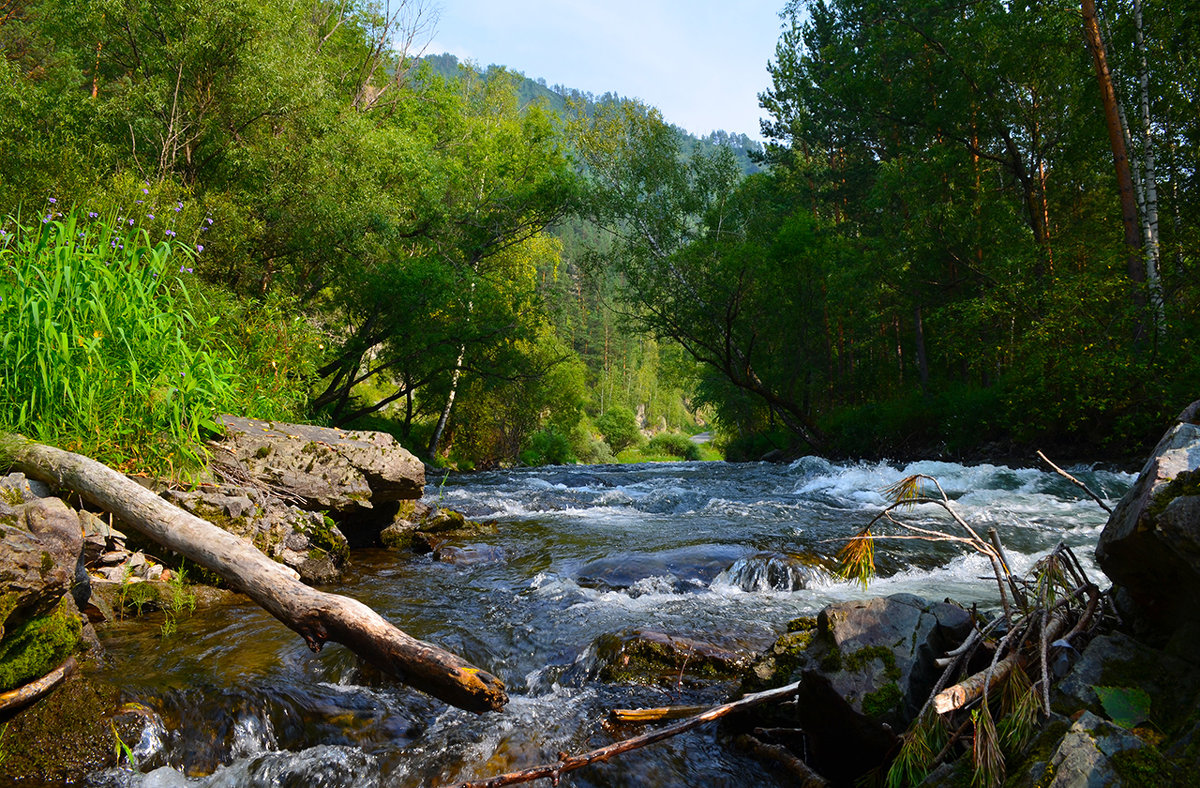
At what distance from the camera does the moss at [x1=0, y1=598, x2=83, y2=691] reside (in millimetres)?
2920

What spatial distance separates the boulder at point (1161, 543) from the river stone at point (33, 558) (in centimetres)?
437

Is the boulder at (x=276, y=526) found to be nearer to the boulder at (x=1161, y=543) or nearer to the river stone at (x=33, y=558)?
the river stone at (x=33, y=558)

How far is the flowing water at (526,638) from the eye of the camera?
3.23 meters

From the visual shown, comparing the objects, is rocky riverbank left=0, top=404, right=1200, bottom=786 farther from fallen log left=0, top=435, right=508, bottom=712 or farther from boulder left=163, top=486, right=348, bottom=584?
fallen log left=0, top=435, right=508, bottom=712

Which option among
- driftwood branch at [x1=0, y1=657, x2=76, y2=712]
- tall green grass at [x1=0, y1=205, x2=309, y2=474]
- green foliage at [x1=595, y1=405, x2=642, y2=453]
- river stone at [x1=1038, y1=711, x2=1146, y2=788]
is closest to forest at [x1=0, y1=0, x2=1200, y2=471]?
tall green grass at [x1=0, y1=205, x2=309, y2=474]

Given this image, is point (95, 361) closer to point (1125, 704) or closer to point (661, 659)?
point (661, 659)

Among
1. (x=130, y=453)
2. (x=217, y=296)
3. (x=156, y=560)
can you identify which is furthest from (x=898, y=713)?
(x=217, y=296)

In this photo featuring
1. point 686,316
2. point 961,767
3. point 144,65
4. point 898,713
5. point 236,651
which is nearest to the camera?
point 961,767

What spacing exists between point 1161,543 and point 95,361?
654cm

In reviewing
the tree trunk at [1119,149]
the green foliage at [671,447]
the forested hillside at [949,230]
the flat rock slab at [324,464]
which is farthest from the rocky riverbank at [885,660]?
the green foliage at [671,447]

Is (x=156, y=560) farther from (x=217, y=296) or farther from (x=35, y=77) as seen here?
(x=35, y=77)

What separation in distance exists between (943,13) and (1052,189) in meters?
6.62

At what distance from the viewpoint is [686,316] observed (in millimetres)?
22047

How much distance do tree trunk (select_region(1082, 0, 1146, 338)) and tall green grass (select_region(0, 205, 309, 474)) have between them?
15.1 m
